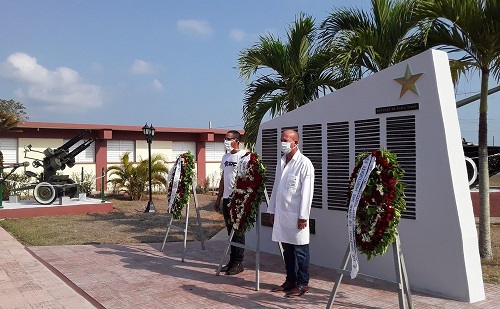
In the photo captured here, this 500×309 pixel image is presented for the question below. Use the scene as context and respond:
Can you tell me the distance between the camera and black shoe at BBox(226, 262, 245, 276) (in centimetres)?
660

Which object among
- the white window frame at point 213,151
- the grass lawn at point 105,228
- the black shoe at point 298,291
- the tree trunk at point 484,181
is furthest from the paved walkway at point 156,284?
the white window frame at point 213,151

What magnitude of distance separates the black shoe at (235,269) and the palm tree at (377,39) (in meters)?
3.87

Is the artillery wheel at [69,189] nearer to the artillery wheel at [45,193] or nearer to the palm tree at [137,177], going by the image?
the artillery wheel at [45,193]

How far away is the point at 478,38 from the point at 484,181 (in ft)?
7.01

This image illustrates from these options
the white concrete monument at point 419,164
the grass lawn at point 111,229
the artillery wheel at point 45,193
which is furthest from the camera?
the artillery wheel at point 45,193

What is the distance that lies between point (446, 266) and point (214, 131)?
19710mm

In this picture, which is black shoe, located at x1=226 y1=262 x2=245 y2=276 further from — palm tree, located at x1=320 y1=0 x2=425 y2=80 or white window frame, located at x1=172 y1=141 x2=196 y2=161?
white window frame, located at x1=172 y1=141 x2=196 y2=161

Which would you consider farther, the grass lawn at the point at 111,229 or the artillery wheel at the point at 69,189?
the artillery wheel at the point at 69,189

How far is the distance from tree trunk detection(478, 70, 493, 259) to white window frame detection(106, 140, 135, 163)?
17488mm

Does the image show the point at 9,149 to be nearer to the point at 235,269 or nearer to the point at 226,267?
the point at 226,267

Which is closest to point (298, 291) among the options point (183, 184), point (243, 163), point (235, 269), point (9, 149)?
point (235, 269)

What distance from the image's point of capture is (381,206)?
4562mm

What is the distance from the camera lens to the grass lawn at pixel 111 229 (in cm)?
953

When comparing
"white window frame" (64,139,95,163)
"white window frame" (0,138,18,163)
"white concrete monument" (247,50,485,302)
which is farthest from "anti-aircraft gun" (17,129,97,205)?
"white concrete monument" (247,50,485,302)
